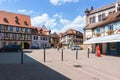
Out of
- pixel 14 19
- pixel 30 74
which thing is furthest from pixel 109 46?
pixel 14 19

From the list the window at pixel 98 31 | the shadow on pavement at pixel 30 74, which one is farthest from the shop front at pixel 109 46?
the shadow on pavement at pixel 30 74

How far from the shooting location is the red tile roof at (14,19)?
63263 mm

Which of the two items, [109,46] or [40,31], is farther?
[40,31]

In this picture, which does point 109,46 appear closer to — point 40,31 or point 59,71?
point 59,71

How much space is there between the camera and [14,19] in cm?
6656

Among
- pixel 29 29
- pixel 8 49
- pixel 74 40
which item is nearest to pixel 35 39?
pixel 29 29

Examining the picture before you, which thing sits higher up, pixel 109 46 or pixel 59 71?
pixel 109 46

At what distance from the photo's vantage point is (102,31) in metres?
34.3

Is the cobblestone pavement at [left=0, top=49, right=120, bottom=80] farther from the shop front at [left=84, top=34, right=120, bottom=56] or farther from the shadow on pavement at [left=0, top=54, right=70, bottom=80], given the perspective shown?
the shop front at [left=84, top=34, right=120, bottom=56]

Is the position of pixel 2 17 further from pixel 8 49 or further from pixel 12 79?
pixel 12 79

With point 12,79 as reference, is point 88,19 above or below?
above

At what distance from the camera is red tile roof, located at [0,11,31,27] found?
6326 cm

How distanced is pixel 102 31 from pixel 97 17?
16.1m

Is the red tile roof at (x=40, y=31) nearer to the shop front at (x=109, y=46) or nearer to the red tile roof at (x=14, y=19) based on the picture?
the red tile roof at (x=14, y=19)
